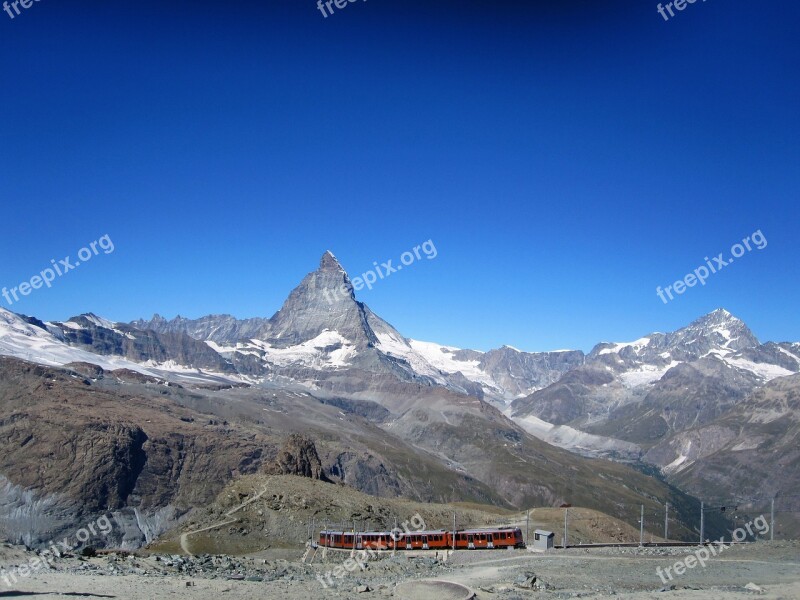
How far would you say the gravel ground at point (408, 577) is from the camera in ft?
132

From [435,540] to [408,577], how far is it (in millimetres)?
23039

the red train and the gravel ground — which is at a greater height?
the red train

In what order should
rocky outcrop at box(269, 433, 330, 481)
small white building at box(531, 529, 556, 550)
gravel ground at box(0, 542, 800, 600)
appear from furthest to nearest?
rocky outcrop at box(269, 433, 330, 481) → small white building at box(531, 529, 556, 550) → gravel ground at box(0, 542, 800, 600)

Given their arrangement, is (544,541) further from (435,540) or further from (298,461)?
(298,461)

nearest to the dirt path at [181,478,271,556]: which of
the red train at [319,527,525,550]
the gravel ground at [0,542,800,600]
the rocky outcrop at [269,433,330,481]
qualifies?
the red train at [319,527,525,550]

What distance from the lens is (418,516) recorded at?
9481 cm

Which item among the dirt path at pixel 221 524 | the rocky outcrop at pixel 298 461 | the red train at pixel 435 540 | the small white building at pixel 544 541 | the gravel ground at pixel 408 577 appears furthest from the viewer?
the rocky outcrop at pixel 298 461

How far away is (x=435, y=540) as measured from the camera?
72.4 m

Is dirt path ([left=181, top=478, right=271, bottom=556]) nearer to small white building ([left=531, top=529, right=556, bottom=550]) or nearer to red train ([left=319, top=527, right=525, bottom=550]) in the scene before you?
red train ([left=319, top=527, right=525, bottom=550])

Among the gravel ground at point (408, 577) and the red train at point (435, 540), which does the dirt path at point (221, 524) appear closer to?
the red train at point (435, 540)

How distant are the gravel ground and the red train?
21.1 ft

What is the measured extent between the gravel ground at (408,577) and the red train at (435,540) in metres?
6.44

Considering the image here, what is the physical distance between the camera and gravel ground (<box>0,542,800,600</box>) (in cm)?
4016

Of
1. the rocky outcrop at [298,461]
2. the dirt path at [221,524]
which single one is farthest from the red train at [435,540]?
the rocky outcrop at [298,461]
